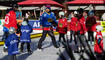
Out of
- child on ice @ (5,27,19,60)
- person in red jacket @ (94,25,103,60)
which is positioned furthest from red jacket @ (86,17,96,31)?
child on ice @ (5,27,19,60)

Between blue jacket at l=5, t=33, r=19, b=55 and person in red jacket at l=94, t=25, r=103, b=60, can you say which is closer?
blue jacket at l=5, t=33, r=19, b=55

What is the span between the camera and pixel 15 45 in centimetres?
470

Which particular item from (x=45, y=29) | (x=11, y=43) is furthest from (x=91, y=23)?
(x=11, y=43)

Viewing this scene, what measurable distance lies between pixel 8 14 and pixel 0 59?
146 cm

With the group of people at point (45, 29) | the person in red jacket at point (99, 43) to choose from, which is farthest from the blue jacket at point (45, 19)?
the person in red jacket at point (99, 43)

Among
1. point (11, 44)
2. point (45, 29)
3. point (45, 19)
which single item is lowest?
point (45, 29)

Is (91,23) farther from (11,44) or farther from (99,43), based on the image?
(11,44)

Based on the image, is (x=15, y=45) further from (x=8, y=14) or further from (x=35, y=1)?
(x=35, y=1)

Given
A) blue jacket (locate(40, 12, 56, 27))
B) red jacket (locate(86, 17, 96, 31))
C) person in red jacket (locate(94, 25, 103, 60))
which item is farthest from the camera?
red jacket (locate(86, 17, 96, 31))

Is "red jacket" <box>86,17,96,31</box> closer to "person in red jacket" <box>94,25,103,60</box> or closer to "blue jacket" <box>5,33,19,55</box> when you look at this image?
"person in red jacket" <box>94,25,103,60</box>

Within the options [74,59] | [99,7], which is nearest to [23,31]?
[74,59]

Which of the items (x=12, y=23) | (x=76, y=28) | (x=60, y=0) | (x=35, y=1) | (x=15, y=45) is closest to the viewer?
(x=15, y=45)

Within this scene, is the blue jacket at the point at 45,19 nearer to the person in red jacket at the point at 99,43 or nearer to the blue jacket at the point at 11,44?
the person in red jacket at the point at 99,43

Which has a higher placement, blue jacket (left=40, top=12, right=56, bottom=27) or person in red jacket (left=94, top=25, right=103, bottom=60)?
blue jacket (left=40, top=12, right=56, bottom=27)
